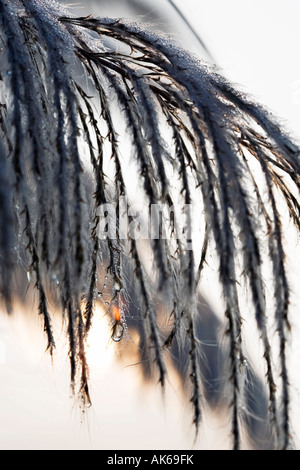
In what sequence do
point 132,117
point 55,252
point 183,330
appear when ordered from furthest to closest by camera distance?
point 183,330 < point 132,117 < point 55,252

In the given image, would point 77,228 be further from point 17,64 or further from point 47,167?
point 17,64

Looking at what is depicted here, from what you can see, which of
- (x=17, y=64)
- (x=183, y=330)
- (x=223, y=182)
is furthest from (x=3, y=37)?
(x=183, y=330)

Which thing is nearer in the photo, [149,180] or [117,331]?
[149,180]

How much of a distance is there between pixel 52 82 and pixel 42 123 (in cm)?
6

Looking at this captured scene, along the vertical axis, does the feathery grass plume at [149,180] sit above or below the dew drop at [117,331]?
above

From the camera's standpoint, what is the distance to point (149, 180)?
49 cm

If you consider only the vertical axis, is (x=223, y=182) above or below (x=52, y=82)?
below

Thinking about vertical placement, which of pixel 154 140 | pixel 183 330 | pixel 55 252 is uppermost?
pixel 154 140

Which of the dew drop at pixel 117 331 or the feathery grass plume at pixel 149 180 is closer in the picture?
the feathery grass plume at pixel 149 180

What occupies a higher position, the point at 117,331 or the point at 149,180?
the point at 149,180

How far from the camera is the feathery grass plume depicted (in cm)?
46

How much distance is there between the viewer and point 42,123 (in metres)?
A: 0.49

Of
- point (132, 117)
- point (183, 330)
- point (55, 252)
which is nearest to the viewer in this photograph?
point (55, 252)

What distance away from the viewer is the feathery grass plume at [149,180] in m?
0.46
